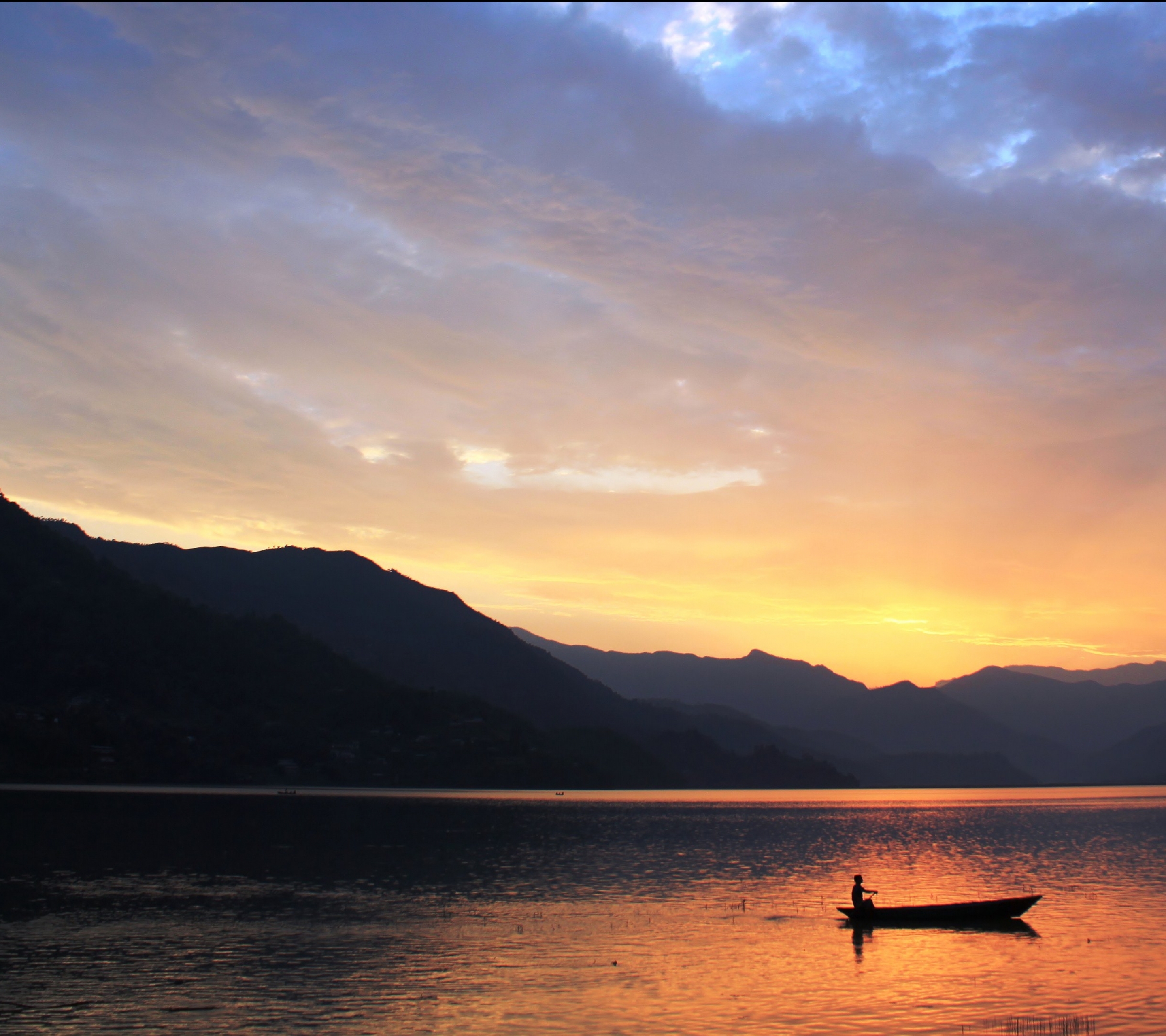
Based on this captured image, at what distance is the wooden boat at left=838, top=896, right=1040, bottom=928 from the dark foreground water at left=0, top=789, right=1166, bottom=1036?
1.31 m

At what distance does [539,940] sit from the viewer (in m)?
47.2

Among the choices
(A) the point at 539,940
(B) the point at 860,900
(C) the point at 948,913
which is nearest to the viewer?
(A) the point at 539,940

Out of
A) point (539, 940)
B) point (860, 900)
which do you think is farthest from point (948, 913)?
point (539, 940)

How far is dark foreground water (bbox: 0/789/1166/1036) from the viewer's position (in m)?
32.9

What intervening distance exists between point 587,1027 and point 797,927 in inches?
1067

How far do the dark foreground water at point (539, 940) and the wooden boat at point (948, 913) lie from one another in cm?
131

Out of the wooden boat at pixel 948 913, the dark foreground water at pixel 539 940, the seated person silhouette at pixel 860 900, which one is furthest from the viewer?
the wooden boat at pixel 948 913

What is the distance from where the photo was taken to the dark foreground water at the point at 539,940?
32938mm

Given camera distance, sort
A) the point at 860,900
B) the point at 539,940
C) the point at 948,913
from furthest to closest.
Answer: the point at 948,913, the point at 860,900, the point at 539,940

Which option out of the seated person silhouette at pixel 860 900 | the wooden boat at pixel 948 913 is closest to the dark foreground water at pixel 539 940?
the wooden boat at pixel 948 913

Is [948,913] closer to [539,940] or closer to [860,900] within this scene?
[860,900]

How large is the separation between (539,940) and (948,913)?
24491mm

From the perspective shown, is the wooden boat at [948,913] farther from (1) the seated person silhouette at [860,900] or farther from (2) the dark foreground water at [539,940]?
(2) the dark foreground water at [539,940]

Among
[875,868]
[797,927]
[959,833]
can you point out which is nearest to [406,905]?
[797,927]
